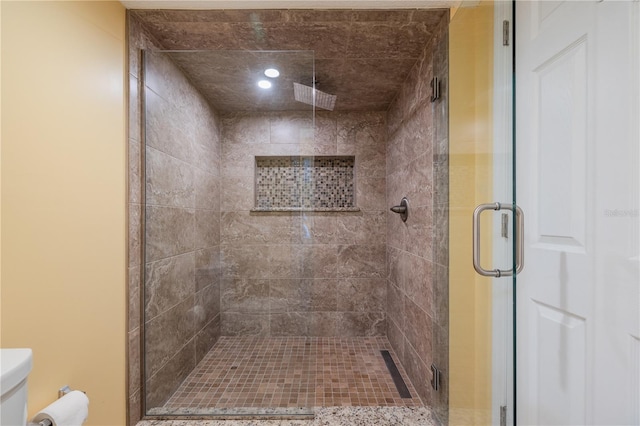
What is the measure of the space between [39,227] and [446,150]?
1.66 meters

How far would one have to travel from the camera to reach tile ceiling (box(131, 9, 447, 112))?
1.44 m

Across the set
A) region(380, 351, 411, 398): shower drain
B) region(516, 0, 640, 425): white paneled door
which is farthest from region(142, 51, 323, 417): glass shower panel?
region(516, 0, 640, 425): white paneled door

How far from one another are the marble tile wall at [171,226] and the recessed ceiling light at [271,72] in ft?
1.58

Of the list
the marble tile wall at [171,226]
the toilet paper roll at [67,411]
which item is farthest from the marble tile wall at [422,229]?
the toilet paper roll at [67,411]

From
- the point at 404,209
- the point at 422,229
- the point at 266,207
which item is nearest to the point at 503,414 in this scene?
the point at 422,229

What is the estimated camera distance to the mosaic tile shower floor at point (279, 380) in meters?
1.58

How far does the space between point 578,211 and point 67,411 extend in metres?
1.76

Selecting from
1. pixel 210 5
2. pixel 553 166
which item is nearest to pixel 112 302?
pixel 210 5

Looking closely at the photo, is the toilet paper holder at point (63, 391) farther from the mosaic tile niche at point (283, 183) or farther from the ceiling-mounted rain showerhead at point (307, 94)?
the ceiling-mounted rain showerhead at point (307, 94)

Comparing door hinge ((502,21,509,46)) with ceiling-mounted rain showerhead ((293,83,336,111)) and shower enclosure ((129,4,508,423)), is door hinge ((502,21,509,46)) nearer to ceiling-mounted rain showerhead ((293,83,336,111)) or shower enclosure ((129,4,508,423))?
shower enclosure ((129,4,508,423))

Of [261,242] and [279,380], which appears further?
[261,242]

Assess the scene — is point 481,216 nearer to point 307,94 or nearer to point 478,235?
point 478,235

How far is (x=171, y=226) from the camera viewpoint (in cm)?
166

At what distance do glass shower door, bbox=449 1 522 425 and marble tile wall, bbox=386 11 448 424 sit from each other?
85 millimetres
